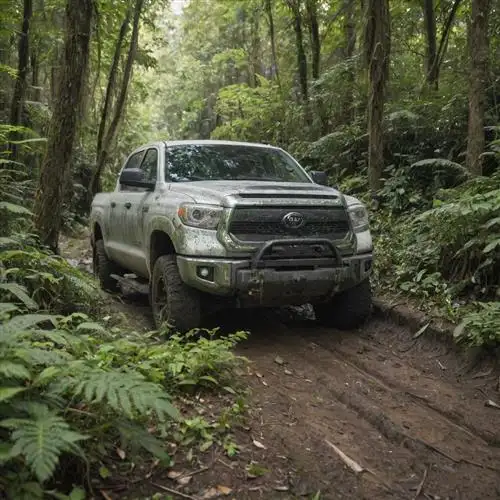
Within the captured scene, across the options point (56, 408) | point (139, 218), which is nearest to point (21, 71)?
point (139, 218)

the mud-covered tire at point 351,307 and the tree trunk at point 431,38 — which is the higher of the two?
Result: the tree trunk at point 431,38

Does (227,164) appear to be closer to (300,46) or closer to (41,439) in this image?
(41,439)

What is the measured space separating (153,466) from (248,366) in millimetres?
1796

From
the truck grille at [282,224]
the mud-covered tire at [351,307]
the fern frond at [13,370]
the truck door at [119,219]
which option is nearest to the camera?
the fern frond at [13,370]

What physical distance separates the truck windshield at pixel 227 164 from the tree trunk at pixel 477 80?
2464mm

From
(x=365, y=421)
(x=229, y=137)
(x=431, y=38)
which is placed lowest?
(x=365, y=421)

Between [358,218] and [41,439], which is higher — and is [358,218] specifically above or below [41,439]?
above

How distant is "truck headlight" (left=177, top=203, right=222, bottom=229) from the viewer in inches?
191

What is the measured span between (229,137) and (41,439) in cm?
1664

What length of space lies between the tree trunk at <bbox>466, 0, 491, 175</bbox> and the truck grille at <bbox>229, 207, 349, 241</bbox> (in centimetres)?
286

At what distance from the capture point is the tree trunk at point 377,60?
26.8 feet

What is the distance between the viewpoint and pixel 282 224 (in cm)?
495

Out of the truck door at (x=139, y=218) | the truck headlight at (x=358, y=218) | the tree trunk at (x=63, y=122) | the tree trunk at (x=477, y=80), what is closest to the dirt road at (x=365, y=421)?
the truck headlight at (x=358, y=218)

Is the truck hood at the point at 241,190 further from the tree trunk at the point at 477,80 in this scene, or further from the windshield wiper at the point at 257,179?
the tree trunk at the point at 477,80
